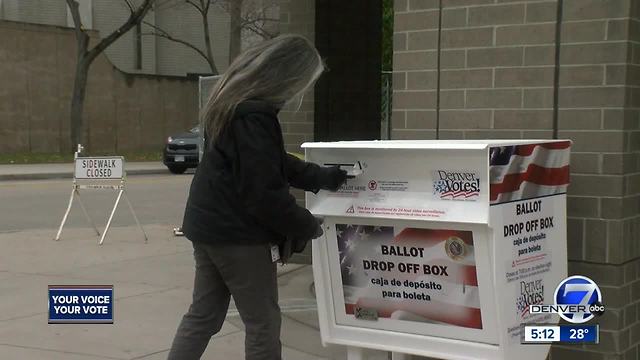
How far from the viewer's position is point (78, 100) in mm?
28562

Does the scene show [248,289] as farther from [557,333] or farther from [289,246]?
[557,333]

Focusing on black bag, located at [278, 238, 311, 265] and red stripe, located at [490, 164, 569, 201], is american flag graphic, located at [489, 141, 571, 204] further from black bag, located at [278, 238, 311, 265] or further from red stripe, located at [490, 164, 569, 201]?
black bag, located at [278, 238, 311, 265]

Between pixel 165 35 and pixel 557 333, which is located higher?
pixel 165 35

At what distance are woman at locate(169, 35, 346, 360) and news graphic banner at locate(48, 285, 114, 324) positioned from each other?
274 cm

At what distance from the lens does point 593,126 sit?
14.5 feet

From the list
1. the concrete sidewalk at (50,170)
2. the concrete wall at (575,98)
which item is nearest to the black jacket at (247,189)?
the concrete wall at (575,98)

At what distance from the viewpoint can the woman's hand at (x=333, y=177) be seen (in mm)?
3717

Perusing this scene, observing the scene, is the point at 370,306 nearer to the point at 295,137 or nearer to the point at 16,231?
the point at 295,137

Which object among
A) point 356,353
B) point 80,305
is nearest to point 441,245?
point 356,353

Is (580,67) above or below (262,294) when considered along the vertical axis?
above

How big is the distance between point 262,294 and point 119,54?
115 ft

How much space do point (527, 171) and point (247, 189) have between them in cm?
128

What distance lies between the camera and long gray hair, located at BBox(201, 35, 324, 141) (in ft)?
11.5

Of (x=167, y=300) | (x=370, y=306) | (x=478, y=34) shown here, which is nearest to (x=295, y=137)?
(x=167, y=300)
